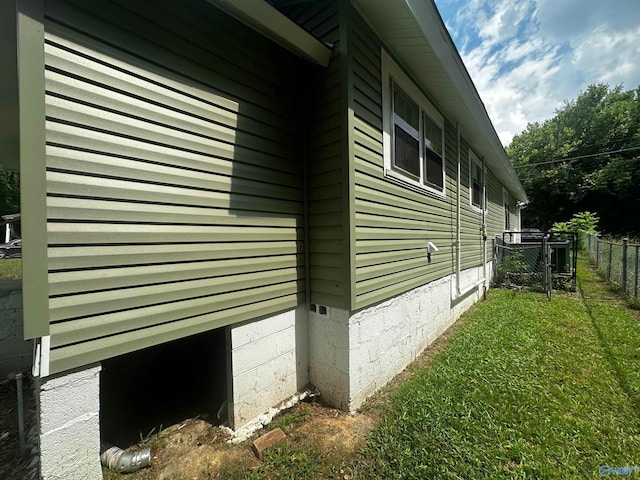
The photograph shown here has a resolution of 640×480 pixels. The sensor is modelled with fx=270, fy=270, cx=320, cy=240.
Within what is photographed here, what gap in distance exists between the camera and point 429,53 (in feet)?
10.7

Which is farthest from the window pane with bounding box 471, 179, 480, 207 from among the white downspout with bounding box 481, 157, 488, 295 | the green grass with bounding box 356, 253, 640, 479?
the green grass with bounding box 356, 253, 640, 479

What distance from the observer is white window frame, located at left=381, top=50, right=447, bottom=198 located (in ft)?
10.1

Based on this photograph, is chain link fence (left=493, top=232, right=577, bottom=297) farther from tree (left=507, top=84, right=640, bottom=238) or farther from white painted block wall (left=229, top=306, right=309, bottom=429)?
tree (left=507, top=84, right=640, bottom=238)

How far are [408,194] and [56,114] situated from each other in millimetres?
3375

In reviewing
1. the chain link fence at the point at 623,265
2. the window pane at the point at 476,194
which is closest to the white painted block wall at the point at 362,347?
the window pane at the point at 476,194

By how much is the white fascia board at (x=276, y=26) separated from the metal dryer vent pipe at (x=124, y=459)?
10.6 ft

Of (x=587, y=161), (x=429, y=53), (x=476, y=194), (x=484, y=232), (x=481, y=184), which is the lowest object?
(x=484, y=232)

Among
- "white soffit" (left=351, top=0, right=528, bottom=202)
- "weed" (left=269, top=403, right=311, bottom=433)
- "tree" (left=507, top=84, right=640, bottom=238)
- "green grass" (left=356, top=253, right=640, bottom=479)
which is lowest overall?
"weed" (left=269, top=403, right=311, bottom=433)

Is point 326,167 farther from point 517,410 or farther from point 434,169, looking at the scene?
point 517,410

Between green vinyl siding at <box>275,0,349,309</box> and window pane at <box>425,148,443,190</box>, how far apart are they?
85.5 inches

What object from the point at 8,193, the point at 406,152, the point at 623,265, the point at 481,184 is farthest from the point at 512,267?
the point at 8,193

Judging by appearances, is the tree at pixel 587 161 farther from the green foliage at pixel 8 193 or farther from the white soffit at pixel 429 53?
the green foliage at pixel 8 193

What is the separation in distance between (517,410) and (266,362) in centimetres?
236

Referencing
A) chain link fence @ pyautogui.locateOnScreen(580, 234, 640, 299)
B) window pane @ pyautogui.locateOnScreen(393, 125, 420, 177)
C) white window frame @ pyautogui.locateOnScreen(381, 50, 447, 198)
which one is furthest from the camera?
chain link fence @ pyautogui.locateOnScreen(580, 234, 640, 299)
